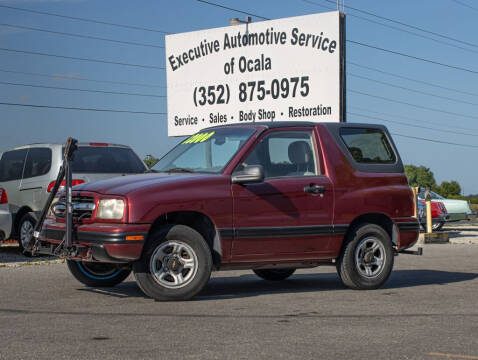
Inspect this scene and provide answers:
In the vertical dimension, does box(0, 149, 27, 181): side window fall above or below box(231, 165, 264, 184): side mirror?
above

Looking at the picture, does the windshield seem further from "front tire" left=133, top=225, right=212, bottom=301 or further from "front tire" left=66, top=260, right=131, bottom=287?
"front tire" left=66, top=260, right=131, bottom=287

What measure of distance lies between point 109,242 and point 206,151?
72.2 inches

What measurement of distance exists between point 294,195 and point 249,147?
2.32 ft

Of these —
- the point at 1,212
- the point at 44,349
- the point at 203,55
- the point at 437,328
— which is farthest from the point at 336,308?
the point at 203,55

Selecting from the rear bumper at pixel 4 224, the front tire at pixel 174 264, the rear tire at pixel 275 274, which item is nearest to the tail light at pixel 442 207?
the rear bumper at pixel 4 224

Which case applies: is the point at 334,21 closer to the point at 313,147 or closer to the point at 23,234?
the point at 23,234

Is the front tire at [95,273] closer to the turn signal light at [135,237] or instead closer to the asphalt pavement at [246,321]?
the asphalt pavement at [246,321]

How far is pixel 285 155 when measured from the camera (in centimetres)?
970

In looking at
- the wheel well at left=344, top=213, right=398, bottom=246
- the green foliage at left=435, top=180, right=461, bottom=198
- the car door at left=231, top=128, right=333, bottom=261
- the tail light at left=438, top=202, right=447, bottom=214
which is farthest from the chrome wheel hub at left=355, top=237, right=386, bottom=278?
the green foliage at left=435, top=180, right=461, bottom=198

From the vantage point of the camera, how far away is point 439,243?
20.9 m

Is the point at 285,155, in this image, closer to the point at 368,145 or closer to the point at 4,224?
the point at 368,145

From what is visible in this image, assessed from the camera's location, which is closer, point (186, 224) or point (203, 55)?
point (186, 224)

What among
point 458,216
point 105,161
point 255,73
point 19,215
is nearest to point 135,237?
point 105,161

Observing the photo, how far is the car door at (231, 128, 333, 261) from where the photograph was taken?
29.7 feet
